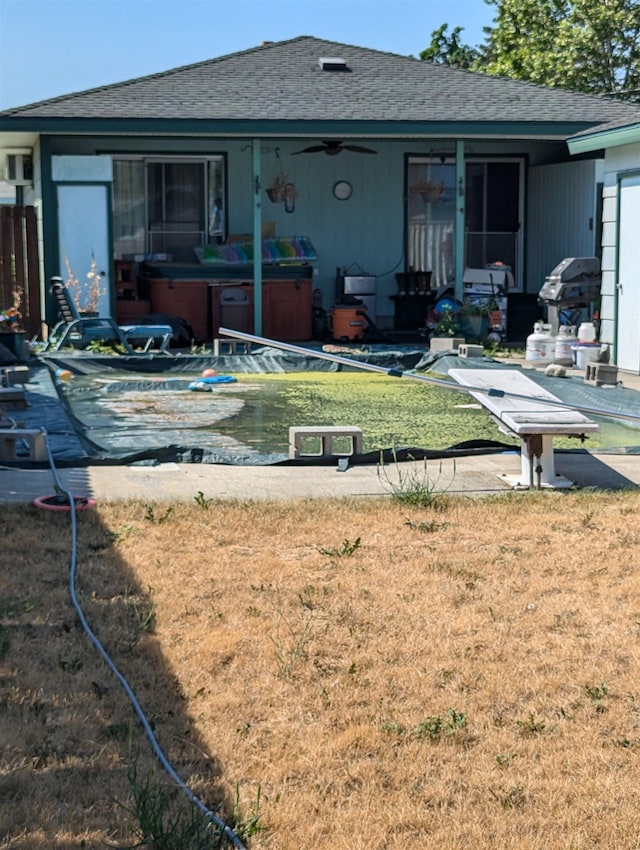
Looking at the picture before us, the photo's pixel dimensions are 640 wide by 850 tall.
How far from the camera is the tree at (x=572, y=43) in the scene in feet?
100.0

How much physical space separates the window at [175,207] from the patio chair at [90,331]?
126 inches

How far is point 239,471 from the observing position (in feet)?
24.8

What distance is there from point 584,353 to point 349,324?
4.42 meters

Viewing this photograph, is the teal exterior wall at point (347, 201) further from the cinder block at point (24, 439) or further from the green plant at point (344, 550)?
the green plant at point (344, 550)

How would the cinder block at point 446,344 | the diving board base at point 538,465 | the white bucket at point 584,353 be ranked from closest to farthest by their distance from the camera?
the diving board base at point 538,465, the white bucket at point 584,353, the cinder block at point 446,344

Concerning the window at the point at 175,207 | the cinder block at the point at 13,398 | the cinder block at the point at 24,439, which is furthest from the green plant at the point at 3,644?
the window at the point at 175,207

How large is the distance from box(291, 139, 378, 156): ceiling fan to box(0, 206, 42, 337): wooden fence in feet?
13.2

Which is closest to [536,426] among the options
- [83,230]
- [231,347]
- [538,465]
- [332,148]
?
[538,465]

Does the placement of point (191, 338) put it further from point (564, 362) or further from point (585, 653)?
point (585, 653)

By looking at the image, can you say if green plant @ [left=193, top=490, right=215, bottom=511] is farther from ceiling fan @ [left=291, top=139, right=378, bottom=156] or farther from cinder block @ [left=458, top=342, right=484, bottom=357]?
ceiling fan @ [left=291, top=139, right=378, bottom=156]

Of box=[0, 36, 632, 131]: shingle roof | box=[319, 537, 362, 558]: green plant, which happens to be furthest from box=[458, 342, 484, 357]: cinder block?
box=[319, 537, 362, 558]: green plant

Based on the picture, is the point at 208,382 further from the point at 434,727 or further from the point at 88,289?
the point at 434,727

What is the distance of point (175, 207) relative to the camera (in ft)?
60.0

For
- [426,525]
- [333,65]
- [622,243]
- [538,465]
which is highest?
[333,65]
